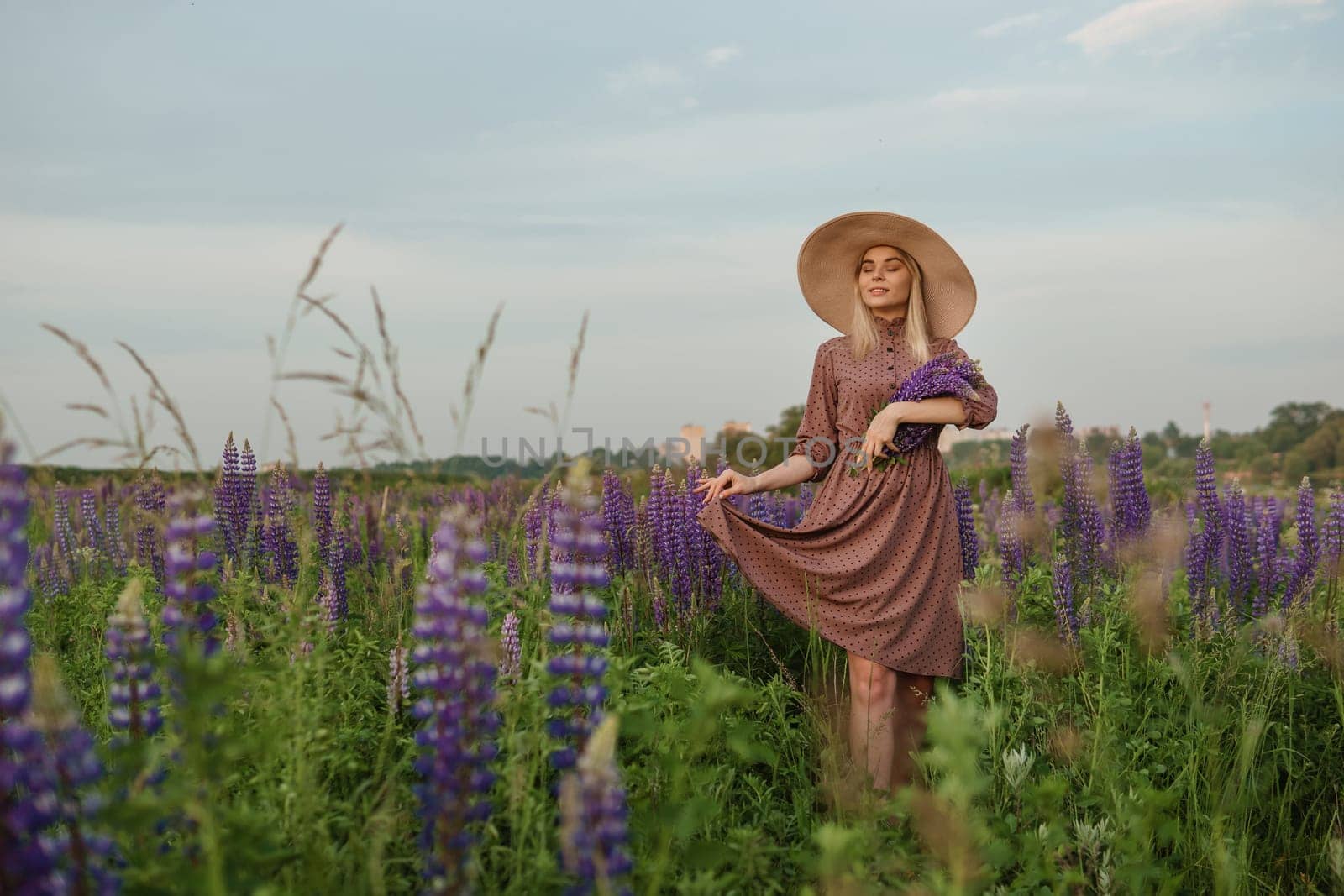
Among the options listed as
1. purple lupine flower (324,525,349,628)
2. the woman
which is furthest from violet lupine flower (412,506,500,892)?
purple lupine flower (324,525,349,628)

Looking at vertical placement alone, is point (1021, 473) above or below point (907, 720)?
above

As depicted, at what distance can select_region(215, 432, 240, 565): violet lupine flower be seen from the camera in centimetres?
509

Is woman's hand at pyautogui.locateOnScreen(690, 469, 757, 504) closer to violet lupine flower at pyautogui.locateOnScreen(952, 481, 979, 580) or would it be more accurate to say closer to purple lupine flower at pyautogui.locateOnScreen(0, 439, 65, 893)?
violet lupine flower at pyautogui.locateOnScreen(952, 481, 979, 580)

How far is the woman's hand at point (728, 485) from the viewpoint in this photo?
15.8 feet

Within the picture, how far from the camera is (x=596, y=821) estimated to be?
2078mm

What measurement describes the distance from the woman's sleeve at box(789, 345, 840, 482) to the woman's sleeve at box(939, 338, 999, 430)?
24.6 inches

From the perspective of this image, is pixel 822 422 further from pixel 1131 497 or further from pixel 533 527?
pixel 1131 497

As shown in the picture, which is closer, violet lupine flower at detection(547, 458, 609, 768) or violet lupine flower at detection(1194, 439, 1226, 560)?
violet lupine flower at detection(547, 458, 609, 768)

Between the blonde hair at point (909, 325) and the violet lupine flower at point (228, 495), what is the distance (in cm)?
311

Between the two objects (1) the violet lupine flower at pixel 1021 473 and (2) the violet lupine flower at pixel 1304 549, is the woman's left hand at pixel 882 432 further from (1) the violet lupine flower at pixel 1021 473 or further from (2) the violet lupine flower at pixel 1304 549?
(2) the violet lupine flower at pixel 1304 549

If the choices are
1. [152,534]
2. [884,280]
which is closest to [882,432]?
[884,280]

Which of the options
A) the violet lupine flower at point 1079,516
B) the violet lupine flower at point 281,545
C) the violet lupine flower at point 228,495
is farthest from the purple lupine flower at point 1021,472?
the violet lupine flower at point 228,495

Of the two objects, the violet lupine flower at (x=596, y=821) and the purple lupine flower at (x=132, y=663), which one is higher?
the purple lupine flower at (x=132, y=663)

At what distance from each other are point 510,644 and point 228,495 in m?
2.34
